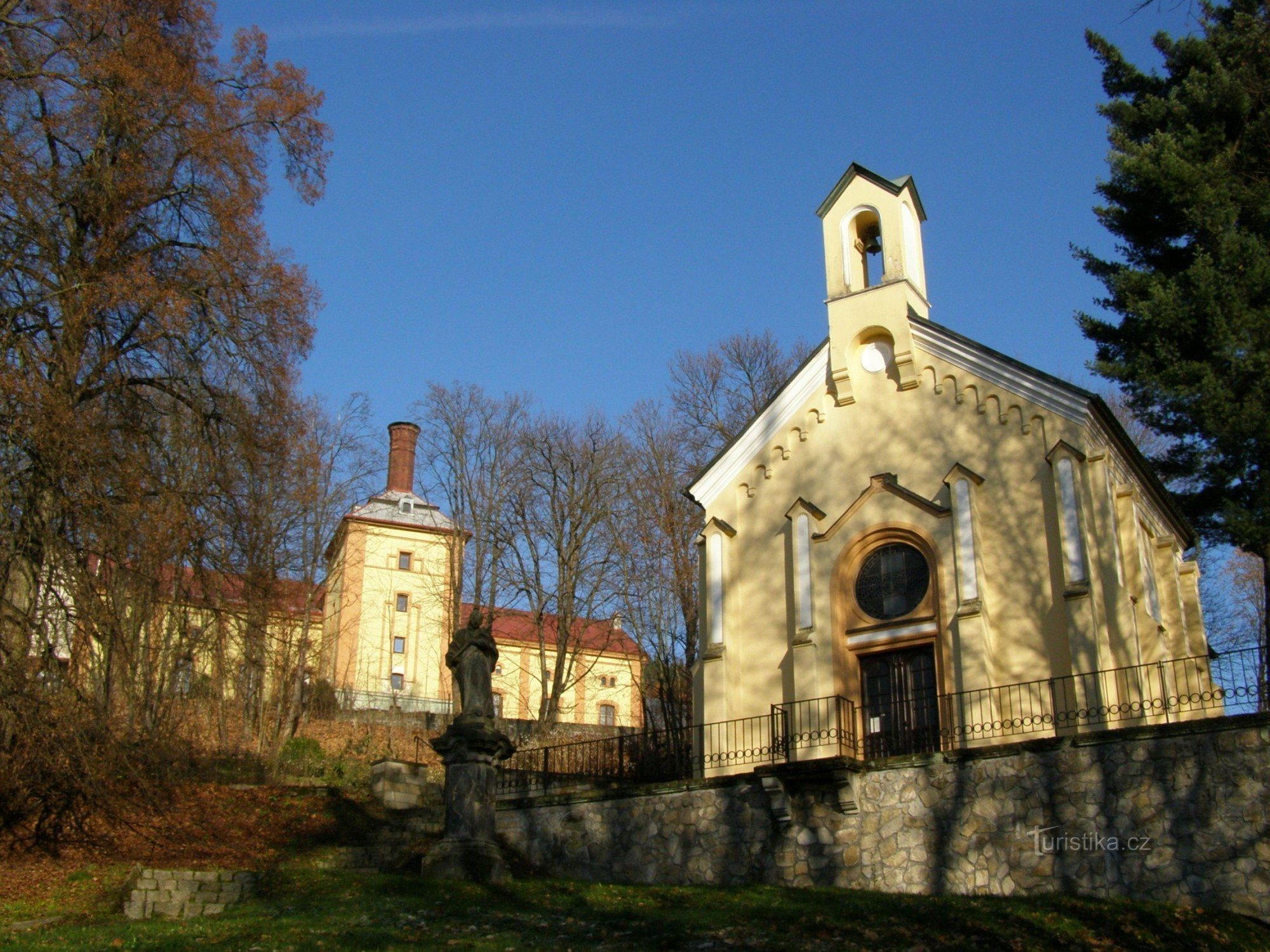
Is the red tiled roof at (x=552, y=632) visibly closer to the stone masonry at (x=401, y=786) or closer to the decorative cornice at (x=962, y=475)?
the stone masonry at (x=401, y=786)

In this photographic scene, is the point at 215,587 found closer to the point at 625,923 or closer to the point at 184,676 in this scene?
the point at 625,923

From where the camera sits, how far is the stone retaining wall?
12977 mm

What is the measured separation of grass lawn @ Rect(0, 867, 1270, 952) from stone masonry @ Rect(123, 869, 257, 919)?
1.02 feet

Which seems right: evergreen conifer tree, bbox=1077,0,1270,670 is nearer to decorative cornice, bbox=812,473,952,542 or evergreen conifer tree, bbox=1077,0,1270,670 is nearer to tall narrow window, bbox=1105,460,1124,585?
tall narrow window, bbox=1105,460,1124,585

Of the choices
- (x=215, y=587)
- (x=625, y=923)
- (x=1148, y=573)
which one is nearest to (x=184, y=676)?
(x=215, y=587)

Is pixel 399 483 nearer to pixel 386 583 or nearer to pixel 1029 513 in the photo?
pixel 386 583

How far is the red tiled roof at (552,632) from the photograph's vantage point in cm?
3631

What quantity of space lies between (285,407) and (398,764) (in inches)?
295

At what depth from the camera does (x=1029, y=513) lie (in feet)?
59.0

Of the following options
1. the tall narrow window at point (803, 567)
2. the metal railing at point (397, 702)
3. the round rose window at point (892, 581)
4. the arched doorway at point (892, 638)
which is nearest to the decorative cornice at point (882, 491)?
the tall narrow window at point (803, 567)

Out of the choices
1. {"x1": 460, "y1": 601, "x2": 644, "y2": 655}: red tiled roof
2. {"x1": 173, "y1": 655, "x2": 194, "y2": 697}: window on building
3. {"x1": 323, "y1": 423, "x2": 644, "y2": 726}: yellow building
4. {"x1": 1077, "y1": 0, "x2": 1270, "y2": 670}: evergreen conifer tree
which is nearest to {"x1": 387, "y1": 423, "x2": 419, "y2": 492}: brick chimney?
{"x1": 323, "y1": 423, "x2": 644, "y2": 726}: yellow building

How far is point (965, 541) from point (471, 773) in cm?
814

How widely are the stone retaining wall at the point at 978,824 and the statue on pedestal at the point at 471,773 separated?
2706 mm

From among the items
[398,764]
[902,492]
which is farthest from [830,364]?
[398,764]
